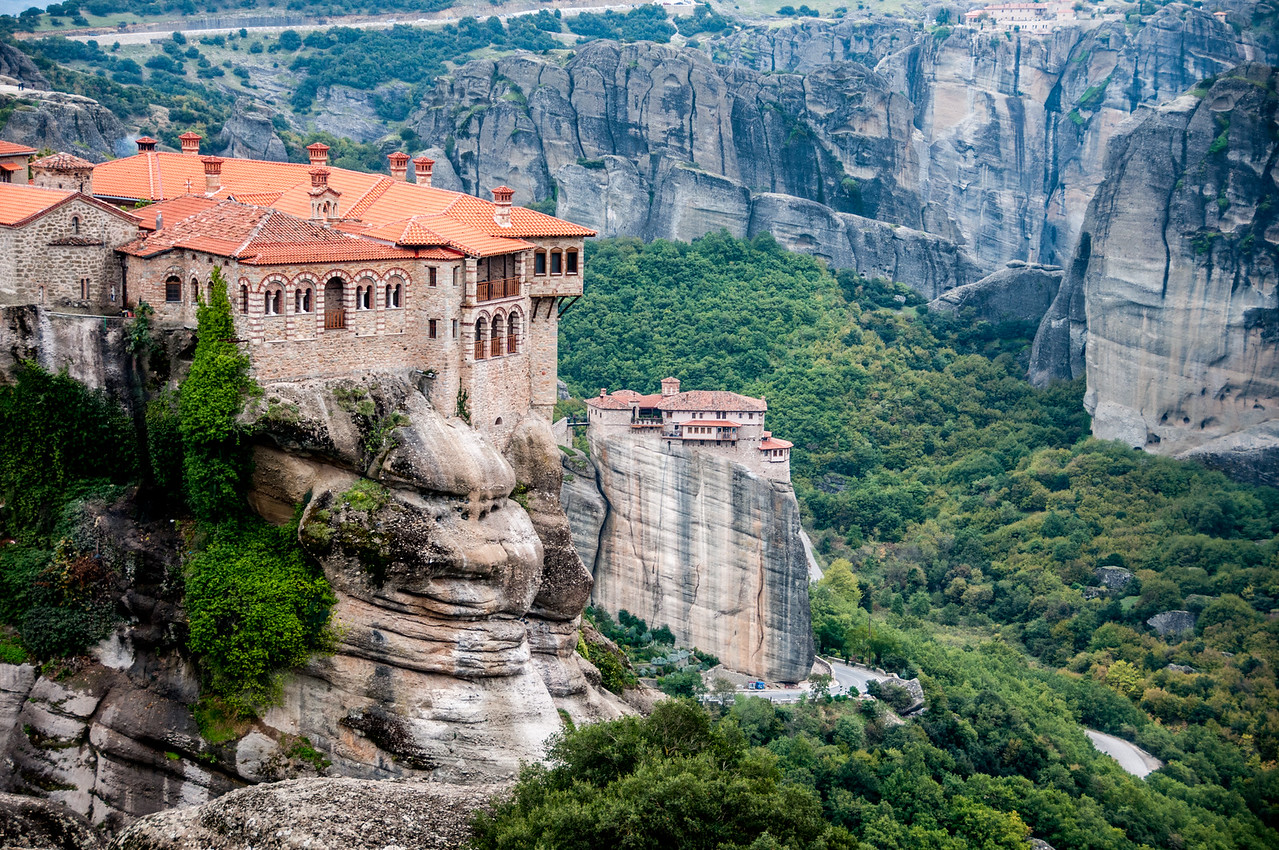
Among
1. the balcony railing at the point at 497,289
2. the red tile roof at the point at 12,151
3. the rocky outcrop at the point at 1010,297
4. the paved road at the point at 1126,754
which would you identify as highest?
the red tile roof at the point at 12,151

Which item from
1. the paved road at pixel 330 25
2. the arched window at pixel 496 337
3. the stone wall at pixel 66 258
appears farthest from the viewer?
the paved road at pixel 330 25

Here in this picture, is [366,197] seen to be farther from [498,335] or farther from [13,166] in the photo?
[13,166]

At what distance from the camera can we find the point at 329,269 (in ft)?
116

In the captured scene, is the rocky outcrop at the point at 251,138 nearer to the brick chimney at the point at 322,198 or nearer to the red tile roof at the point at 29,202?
the brick chimney at the point at 322,198

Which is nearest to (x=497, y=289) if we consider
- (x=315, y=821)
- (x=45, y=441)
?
(x=45, y=441)

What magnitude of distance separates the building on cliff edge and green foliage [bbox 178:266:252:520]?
2766 cm

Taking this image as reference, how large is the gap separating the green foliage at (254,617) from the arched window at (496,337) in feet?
20.8

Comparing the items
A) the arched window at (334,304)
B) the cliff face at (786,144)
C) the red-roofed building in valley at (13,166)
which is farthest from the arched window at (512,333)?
the cliff face at (786,144)

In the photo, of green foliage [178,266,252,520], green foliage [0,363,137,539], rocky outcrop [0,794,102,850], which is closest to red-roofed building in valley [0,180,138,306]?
green foliage [0,363,137,539]

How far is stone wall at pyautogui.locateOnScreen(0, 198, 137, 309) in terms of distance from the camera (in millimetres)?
36344

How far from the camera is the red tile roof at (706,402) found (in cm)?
6266

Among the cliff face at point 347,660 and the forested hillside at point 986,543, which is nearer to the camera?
the cliff face at point 347,660

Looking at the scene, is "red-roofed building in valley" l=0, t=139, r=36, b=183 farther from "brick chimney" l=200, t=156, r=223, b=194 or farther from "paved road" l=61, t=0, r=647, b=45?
"paved road" l=61, t=0, r=647, b=45

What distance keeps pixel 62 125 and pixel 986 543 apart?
4370 cm
